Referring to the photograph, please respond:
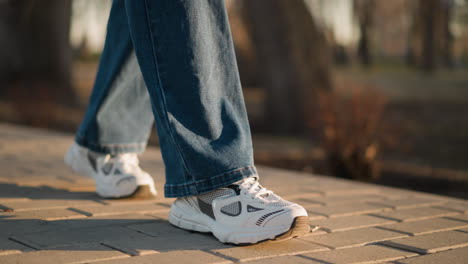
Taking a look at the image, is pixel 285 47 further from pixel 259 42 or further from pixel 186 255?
pixel 186 255

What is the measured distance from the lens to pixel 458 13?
67.3ft

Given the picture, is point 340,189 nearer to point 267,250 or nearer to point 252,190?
point 252,190

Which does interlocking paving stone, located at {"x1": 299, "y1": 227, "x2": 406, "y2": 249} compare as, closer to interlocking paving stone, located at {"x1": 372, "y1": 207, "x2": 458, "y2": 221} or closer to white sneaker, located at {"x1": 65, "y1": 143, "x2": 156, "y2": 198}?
A: interlocking paving stone, located at {"x1": 372, "y1": 207, "x2": 458, "y2": 221}

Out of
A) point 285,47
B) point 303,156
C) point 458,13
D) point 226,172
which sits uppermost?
point 458,13

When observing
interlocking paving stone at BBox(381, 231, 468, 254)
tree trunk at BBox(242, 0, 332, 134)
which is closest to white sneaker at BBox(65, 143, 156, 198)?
interlocking paving stone at BBox(381, 231, 468, 254)

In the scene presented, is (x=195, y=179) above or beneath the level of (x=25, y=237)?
above

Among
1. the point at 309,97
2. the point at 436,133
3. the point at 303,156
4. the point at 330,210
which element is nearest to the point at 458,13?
the point at 436,133

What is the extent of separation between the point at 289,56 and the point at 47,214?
6.46 m

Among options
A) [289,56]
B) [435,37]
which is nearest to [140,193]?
[289,56]

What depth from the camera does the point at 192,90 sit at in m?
2.04

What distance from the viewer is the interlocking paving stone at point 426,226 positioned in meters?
2.24

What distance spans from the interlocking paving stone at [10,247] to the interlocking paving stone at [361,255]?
2.72ft

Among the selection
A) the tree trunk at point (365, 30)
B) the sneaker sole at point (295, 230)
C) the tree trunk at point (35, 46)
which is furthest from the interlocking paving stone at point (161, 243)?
the tree trunk at point (365, 30)

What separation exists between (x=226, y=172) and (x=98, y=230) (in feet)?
1.56
